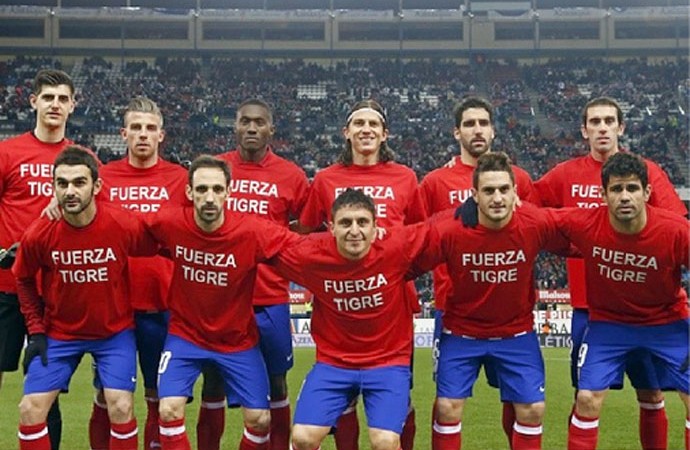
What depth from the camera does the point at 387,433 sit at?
5.13 metres

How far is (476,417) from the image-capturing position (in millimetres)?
9602

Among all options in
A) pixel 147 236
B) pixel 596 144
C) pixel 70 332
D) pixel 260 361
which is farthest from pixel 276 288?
pixel 596 144

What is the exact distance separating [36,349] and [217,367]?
1104 millimetres

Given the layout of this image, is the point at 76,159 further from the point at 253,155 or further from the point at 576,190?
the point at 576,190

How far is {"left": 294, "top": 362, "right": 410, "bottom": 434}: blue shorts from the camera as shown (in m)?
5.21

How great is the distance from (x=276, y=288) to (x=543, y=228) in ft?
6.08

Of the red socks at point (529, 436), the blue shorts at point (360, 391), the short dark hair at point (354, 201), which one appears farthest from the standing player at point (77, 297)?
the red socks at point (529, 436)

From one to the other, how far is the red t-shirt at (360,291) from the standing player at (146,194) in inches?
37.4

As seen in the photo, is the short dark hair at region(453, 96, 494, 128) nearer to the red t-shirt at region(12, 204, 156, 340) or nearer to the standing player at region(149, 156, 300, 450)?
the standing player at region(149, 156, 300, 450)

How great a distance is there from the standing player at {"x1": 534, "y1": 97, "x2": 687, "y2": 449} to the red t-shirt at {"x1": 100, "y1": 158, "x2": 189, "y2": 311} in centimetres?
260

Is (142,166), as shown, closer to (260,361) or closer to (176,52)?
(260,361)

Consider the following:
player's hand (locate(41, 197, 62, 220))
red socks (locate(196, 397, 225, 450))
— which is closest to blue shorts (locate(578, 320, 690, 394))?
red socks (locate(196, 397, 225, 450))

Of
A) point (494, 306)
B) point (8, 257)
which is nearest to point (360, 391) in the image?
point (494, 306)

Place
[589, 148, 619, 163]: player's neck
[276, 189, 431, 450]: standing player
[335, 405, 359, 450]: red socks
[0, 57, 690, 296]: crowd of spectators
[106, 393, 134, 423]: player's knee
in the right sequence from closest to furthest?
[276, 189, 431, 450]: standing player < [106, 393, 134, 423]: player's knee < [335, 405, 359, 450]: red socks < [589, 148, 619, 163]: player's neck < [0, 57, 690, 296]: crowd of spectators
